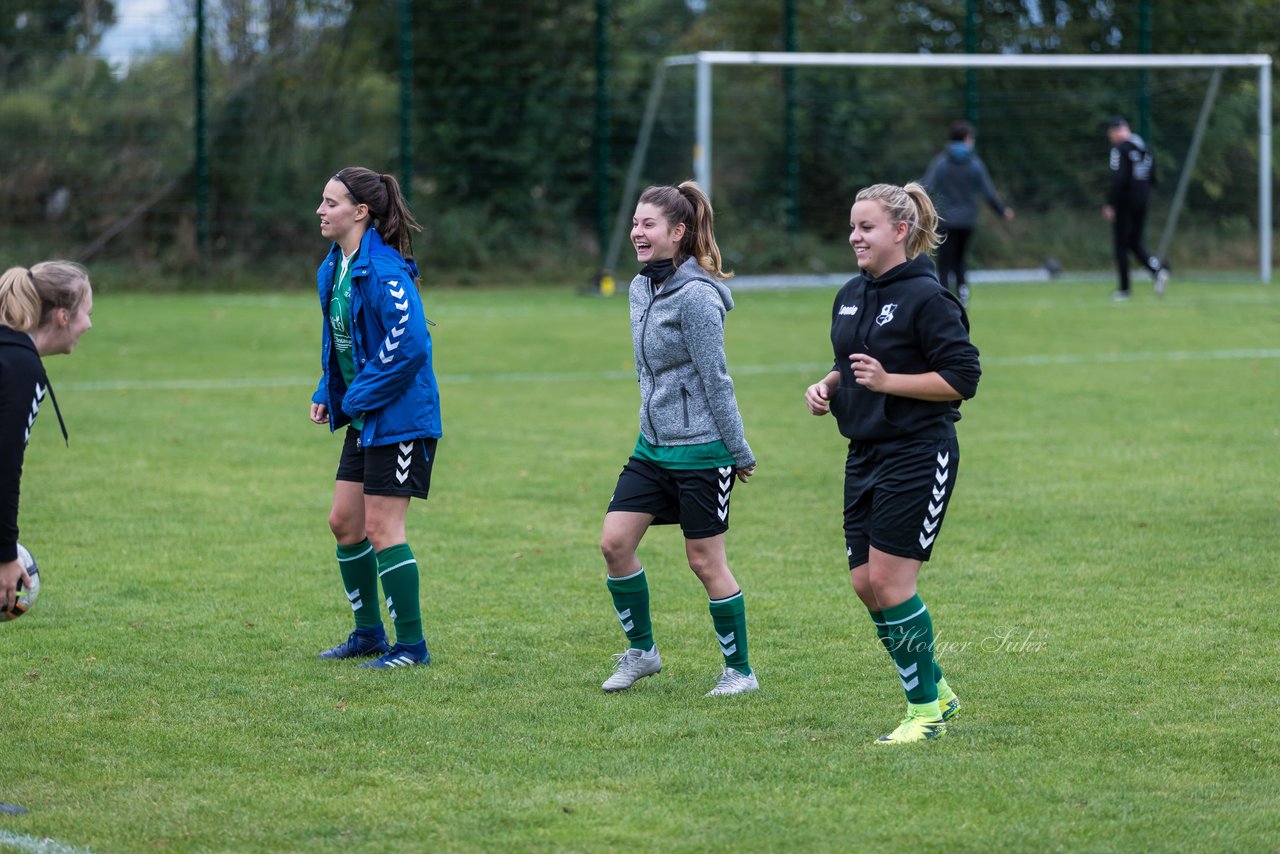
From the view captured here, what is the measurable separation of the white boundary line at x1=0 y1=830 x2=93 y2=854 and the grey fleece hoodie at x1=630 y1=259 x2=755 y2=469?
238 centimetres

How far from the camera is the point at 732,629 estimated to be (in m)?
5.76

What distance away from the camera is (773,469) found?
416 inches

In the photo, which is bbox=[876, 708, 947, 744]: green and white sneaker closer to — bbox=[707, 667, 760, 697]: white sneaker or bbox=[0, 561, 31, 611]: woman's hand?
bbox=[707, 667, 760, 697]: white sneaker

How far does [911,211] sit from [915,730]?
162 cm

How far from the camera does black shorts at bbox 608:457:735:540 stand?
18.7ft

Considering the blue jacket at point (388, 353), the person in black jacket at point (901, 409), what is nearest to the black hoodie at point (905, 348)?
the person in black jacket at point (901, 409)

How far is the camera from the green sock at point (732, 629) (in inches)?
227

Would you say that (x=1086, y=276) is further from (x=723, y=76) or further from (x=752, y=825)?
(x=752, y=825)

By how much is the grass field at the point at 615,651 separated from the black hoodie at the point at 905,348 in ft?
3.28

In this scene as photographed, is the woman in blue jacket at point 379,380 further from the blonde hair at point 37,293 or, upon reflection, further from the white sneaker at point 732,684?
the blonde hair at point 37,293

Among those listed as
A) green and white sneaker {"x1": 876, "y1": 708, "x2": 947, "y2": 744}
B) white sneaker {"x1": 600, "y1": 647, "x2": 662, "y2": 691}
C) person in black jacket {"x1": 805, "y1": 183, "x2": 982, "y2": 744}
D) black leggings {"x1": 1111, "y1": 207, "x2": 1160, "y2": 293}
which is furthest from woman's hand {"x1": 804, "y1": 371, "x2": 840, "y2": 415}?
black leggings {"x1": 1111, "y1": 207, "x2": 1160, "y2": 293}

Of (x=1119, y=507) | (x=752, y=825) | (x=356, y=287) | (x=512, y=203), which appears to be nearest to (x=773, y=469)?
(x=1119, y=507)

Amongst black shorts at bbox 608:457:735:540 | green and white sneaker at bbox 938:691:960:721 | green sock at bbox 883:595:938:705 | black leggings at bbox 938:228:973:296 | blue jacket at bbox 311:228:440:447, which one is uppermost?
blue jacket at bbox 311:228:440:447

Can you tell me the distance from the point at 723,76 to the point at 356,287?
19361 millimetres
